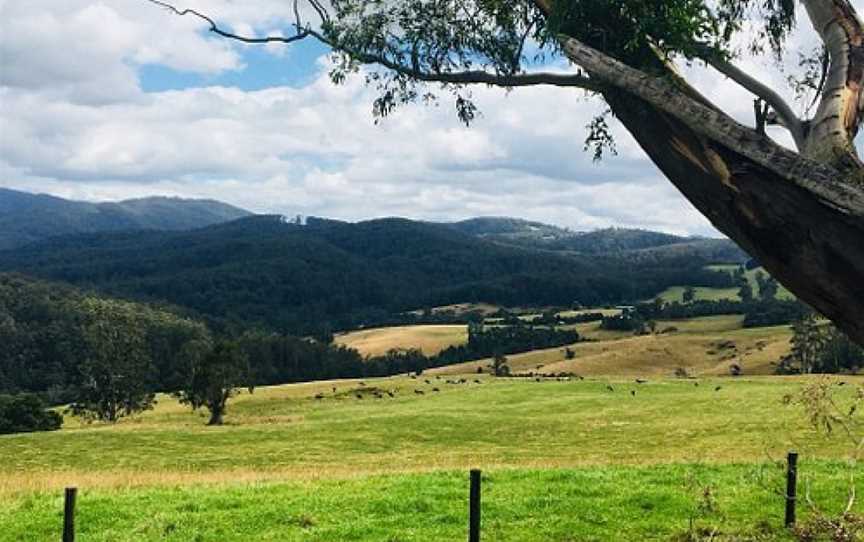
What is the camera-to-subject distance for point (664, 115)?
1095 cm

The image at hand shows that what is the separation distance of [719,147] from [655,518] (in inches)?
378

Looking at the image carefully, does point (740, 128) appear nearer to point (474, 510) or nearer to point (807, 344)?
point (474, 510)

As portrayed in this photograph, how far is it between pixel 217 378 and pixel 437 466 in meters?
50.1

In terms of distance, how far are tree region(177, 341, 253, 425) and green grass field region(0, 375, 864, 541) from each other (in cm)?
368

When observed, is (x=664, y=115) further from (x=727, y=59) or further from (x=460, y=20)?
(x=460, y=20)

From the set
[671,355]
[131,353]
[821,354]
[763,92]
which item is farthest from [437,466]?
[671,355]

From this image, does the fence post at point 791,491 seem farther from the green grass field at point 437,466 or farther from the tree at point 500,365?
the tree at point 500,365

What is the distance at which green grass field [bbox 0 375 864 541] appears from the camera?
17.0 meters

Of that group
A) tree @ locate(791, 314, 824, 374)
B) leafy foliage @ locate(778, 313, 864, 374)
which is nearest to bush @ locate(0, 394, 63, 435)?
tree @ locate(791, 314, 824, 374)

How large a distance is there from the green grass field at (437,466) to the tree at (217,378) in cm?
A: 368

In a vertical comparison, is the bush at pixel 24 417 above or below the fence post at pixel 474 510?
below

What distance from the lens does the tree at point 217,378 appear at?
8012 cm

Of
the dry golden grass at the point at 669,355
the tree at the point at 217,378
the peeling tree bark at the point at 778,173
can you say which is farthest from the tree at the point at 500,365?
the peeling tree bark at the point at 778,173

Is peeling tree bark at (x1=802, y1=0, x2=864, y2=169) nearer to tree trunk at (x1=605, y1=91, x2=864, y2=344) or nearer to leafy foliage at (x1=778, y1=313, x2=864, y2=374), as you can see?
tree trunk at (x1=605, y1=91, x2=864, y2=344)
